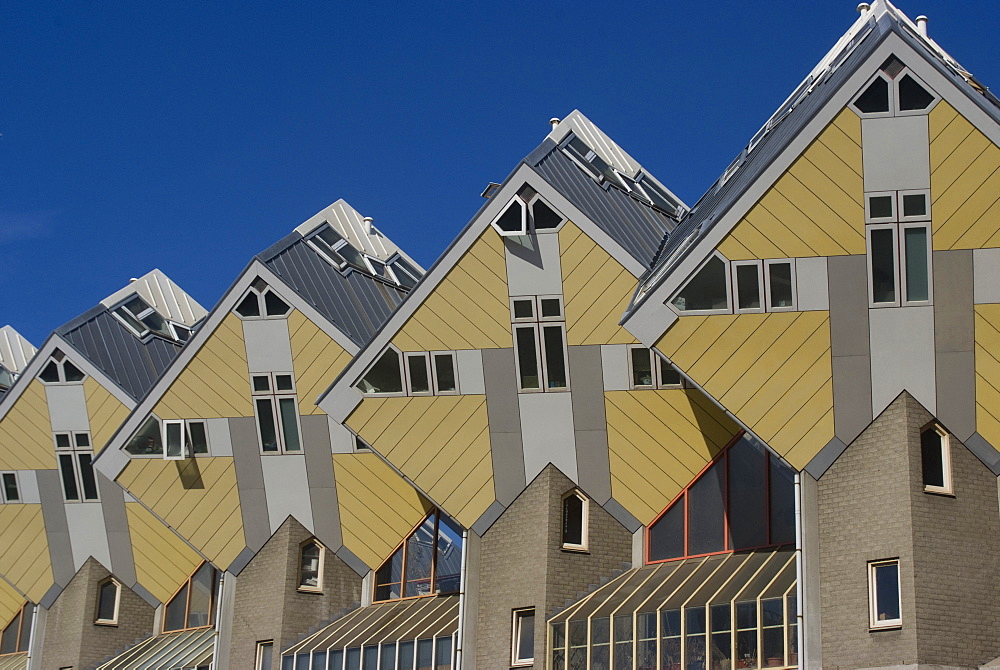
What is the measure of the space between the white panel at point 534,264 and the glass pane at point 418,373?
3.06 m

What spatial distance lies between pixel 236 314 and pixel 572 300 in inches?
429

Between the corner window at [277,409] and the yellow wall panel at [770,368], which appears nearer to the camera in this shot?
the yellow wall panel at [770,368]

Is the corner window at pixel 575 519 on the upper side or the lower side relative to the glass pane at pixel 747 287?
lower

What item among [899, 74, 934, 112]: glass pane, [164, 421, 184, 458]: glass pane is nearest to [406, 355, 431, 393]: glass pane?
[164, 421, 184, 458]: glass pane

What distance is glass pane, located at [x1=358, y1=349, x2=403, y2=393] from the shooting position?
3578cm

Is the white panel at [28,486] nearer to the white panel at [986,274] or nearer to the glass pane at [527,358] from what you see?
the glass pane at [527,358]

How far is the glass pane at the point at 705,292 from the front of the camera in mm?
30422

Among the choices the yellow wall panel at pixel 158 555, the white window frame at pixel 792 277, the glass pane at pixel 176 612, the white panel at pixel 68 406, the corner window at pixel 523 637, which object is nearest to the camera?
the white window frame at pixel 792 277

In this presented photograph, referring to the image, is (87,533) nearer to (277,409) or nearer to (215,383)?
(215,383)

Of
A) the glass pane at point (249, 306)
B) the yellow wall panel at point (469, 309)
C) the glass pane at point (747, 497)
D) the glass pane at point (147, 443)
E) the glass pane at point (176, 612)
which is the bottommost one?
the glass pane at point (176, 612)

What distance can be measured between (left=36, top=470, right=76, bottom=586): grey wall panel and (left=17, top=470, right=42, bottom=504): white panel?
0.17m

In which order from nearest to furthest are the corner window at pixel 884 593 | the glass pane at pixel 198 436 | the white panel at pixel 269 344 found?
the corner window at pixel 884 593, the white panel at pixel 269 344, the glass pane at pixel 198 436

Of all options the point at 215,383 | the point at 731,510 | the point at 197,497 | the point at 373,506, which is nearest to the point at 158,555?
the point at 197,497

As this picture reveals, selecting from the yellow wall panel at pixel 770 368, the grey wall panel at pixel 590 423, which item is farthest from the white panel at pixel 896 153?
the grey wall panel at pixel 590 423
